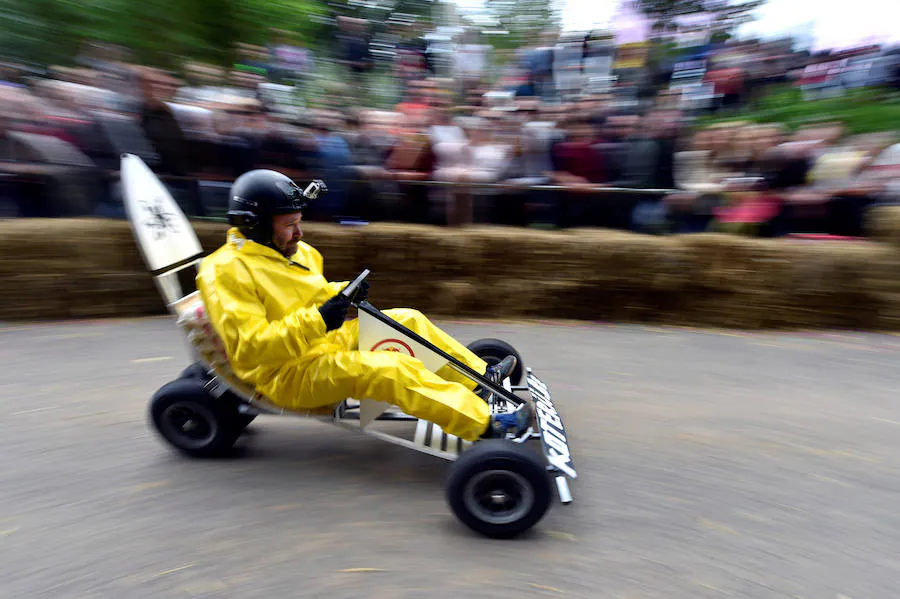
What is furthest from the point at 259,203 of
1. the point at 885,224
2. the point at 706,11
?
the point at 706,11

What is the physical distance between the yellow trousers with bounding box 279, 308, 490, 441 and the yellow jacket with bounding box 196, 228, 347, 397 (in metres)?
0.10

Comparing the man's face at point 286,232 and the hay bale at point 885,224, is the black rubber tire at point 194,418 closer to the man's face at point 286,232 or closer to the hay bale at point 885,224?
the man's face at point 286,232

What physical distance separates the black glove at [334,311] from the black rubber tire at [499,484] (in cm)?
76

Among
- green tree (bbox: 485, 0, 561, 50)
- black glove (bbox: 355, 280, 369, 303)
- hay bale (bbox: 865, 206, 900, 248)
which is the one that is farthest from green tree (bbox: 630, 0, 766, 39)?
black glove (bbox: 355, 280, 369, 303)

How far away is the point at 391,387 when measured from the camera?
2.98 meters

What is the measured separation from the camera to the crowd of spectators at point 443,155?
5848mm

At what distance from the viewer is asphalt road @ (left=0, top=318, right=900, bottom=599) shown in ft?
8.31

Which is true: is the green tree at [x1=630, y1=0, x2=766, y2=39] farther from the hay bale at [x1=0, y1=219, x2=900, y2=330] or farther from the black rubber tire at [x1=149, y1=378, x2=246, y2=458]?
the black rubber tire at [x1=149, y1=378, x2=246, y2=458]

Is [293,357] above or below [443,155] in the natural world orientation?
below

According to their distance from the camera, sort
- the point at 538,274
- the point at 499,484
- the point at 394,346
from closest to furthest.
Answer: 1. the point at 499,484
2. the point at 394,346
3. the point at 538,274

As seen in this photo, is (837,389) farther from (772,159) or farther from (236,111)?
(236,111)

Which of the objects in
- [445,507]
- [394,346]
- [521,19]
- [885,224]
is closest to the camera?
[445,507]

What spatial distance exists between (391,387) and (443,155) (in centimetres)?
370

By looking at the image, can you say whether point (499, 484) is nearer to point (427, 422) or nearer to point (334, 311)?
point (427, 422)
